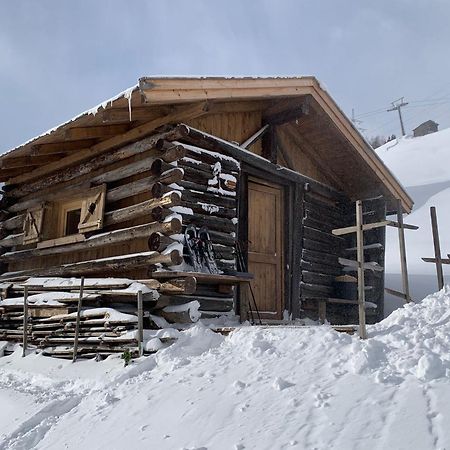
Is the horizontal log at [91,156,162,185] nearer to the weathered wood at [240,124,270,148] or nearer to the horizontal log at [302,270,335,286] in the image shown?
the weathered wood at [240,124,270,148]

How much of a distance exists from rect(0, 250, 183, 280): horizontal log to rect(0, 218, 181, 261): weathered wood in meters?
0.30

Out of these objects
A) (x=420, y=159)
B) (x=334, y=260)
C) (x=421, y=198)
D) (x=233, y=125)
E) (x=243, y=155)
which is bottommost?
(x=334, y=260)

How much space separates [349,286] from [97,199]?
5.83m

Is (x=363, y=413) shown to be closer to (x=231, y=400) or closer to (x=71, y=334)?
(x=231, y=400)

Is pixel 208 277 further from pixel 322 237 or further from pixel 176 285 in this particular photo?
pixel 322 237

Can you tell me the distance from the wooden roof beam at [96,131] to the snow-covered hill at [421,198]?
8149 mm

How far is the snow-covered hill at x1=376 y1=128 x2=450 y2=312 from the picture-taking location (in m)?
14.6

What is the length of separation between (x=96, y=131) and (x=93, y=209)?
138 cm

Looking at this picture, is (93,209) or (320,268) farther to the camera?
(320,268)

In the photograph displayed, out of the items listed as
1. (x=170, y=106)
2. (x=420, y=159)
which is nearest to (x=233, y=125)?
(x=170, y=106)

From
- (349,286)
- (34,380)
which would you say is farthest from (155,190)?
(349,286)

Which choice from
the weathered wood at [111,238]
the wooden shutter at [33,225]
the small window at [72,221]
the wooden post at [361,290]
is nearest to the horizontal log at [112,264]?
the weathered wood at [111,238]

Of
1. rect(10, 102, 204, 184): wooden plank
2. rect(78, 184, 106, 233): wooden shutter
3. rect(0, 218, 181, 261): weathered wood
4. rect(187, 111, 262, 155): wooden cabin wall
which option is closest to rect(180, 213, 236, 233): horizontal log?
rect(0, 218, 181, 261): weathered wood

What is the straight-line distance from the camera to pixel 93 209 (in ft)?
28.2
